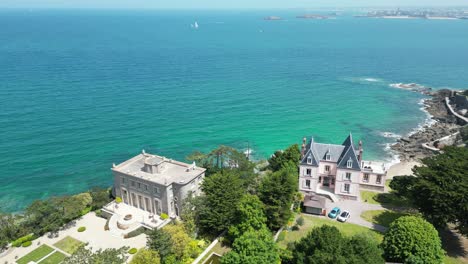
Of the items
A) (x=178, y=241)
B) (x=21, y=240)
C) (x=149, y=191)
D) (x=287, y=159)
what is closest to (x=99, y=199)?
(x=149, y=191)

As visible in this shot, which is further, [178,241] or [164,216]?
[164,216]

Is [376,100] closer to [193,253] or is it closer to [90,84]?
[193,253]

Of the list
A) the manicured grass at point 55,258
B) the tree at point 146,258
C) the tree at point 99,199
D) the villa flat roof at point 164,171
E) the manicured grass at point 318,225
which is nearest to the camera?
the tree at point 146,258

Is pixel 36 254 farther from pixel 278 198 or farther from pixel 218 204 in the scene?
pixel 278 198

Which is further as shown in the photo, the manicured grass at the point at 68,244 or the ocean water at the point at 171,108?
the ocean water at the point at 171,108

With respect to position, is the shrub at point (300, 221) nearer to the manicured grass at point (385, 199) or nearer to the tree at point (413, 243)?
the tree at point (413, 243)

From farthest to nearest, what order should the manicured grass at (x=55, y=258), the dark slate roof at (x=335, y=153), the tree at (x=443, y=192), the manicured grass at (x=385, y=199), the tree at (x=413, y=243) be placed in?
the manicured grass at (x=385, y=199), the dark slate roof at (x=335, y=153), the manicured grass at (x=55, y=258), the tree at (x=443, y=192), the tree at (x=413, y=243)

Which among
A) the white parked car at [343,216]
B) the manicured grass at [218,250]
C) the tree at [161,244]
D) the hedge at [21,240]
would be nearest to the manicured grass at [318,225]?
the white parked car at [343,216]
